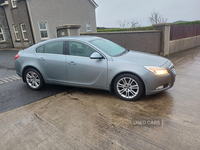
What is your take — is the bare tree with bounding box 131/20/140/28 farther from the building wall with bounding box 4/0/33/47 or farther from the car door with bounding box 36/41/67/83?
the car door with bounding box 36/41/67/83

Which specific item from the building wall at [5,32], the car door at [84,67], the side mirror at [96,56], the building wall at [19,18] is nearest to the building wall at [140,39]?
the car door at [84,67]

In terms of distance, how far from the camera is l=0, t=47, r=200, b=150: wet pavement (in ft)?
7.57

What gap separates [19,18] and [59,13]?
3.96 m

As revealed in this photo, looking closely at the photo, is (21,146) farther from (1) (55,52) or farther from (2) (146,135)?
(1) (55,52)

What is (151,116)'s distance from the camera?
293 centimetres

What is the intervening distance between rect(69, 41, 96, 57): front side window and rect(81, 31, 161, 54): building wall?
5.46m

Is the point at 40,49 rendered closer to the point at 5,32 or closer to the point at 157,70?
the point at 157,70

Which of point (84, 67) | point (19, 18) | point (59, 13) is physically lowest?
point (84, 67)

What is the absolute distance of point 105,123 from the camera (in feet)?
9.18

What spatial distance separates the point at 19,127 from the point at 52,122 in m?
0.60

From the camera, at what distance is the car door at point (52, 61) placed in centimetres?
412

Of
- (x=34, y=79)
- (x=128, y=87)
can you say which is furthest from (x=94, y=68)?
(x=34, y=79)

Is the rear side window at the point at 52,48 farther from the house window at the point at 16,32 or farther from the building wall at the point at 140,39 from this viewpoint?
the house window at the point at 16,32

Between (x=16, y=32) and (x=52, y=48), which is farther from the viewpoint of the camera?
(x=16, y=32)
